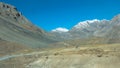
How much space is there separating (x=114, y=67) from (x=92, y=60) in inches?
203

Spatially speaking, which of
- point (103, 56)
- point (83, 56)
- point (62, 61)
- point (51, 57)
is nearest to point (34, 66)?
point (51, 57)

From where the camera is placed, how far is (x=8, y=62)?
296 feet

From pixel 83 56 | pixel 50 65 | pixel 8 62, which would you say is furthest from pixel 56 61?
pixel 8 62

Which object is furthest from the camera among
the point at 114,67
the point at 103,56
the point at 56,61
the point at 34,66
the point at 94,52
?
the point at 34,66

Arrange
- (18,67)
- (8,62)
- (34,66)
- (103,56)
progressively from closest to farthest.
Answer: (103,56) → (34,66) → (18,67) → (8,62)

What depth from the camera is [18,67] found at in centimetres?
7838

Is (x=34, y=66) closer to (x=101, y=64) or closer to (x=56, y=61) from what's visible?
(x=56, y=61)

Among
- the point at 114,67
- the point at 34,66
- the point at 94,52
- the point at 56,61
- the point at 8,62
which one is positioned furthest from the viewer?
the point at 8,62

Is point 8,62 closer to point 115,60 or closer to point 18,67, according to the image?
point 18,67

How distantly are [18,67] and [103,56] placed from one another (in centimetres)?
2922

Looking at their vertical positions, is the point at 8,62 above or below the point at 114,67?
above

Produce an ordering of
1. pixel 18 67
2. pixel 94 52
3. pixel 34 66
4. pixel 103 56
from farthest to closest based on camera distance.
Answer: pixel 18 67
pixel 34 66
pixel 94 52
pixel 103 56

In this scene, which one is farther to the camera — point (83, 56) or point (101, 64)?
point (83, 56)

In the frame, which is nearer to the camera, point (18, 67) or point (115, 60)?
point (115, 60)
